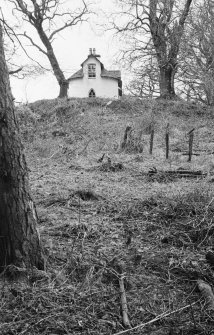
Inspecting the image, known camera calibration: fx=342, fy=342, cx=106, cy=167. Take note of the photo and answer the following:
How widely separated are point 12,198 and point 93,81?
35.6 metres

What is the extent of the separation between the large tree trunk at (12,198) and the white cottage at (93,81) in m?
34.6

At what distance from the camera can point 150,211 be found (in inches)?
177

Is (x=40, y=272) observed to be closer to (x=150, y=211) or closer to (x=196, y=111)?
(x=150, y=211)

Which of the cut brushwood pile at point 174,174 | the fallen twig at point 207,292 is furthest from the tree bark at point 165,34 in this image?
the fallen twig at point 207,292

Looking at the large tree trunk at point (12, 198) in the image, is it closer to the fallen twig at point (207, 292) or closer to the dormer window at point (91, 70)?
the fallen twig at point (207, 292)

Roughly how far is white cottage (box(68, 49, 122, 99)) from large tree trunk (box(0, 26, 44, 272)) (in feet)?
114

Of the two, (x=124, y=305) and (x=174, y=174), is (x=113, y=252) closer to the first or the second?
(x=124, y=305)

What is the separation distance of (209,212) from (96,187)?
2378 millimetres

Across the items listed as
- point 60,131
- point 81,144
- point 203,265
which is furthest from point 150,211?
point 60,131

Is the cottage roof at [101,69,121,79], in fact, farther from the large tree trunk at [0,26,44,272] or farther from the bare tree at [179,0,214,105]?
the large tree trunk at [0,26,44,272]

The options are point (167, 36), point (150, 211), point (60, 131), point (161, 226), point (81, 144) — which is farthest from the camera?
point (167, 36)

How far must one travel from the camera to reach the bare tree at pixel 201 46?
52.7 feet

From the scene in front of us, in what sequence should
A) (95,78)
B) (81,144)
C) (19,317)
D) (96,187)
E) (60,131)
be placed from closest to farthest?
(19,317)
(96,187)
(81,144)
(60,131)
(95,78)

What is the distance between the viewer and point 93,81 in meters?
36.9
